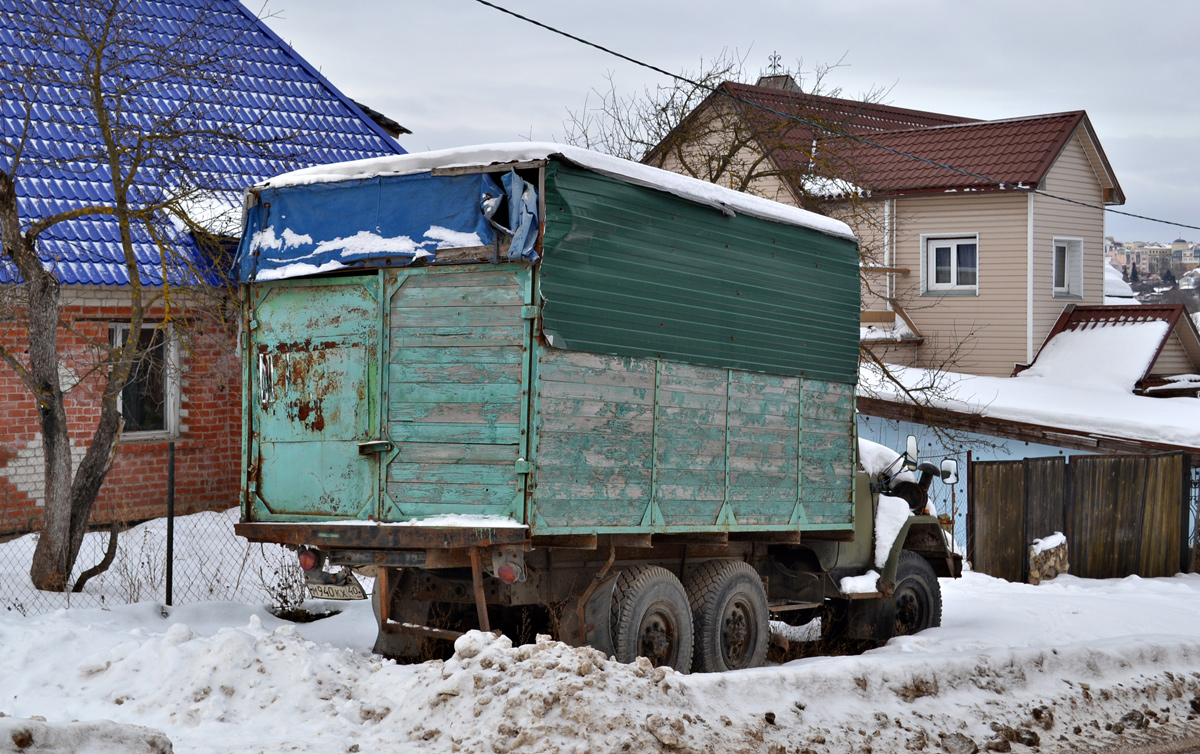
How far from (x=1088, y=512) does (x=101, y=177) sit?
519 inches

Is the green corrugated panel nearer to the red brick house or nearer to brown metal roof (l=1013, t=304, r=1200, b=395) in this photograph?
the red brick house

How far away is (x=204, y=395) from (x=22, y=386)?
1973mm

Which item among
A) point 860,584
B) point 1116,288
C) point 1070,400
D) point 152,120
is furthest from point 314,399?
point 1116,288

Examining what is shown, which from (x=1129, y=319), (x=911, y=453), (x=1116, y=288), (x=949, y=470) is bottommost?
(x=949, y=470)

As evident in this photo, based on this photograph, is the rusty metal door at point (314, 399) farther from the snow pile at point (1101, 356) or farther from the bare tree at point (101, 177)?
the snow pile at point (1101, 356)

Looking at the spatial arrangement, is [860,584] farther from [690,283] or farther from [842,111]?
[842,111]

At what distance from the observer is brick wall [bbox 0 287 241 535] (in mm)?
11969

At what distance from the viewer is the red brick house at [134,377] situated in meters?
12.0

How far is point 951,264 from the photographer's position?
2514cm

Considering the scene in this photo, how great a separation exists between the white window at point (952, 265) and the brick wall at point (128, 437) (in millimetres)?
16236

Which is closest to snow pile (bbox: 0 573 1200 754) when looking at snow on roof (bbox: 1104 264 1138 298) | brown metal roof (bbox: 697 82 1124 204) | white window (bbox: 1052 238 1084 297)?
brown metal roof (bbox: 697 82 1124 204)

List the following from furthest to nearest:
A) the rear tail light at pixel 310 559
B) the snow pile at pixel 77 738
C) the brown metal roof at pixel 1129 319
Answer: the brown metal roof at pixel 1129 319, the rear tail light at pixel 310 559, the snow pile at pixel 77 738

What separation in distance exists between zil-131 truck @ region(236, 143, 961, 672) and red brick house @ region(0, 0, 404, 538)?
428 cm

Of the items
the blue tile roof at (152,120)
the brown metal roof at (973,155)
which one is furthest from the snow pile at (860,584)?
the brown metal roof at (973,155)
